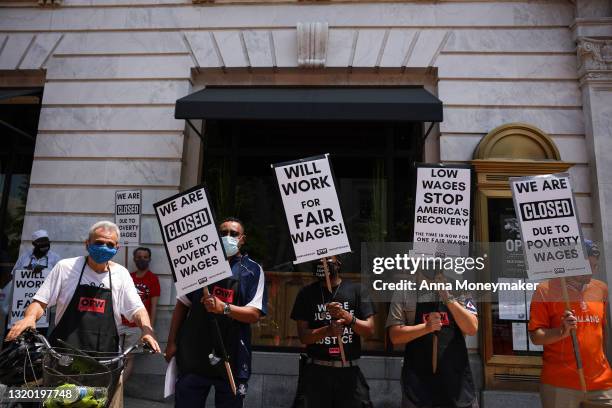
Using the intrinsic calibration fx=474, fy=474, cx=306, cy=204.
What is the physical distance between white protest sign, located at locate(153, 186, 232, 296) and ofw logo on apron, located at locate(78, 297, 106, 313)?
0.67m

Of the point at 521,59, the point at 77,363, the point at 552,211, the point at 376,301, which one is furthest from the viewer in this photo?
the point at 521,59

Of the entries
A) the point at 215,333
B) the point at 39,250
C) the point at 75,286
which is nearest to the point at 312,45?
the point at 39,250

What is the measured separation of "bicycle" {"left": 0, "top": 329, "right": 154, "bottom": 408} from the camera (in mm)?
3080

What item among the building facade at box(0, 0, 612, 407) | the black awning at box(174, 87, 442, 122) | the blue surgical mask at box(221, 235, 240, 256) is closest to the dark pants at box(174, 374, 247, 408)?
the blue surgical mask at box(221, 235, 240, 256)

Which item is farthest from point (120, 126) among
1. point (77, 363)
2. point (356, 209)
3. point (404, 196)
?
point (77, 363)

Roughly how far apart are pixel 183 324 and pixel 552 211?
12.0 ft

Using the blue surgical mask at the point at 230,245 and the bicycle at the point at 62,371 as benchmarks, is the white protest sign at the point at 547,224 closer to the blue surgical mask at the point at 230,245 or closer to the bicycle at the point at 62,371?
the blue surgical mask at the point at 230,245

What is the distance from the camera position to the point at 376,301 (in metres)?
7.87

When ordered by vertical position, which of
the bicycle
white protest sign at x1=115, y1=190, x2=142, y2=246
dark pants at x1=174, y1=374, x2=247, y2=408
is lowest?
dark pants at x1=174, y1=374, x2=247, y2=408

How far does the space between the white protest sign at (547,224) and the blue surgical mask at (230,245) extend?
2753 mm

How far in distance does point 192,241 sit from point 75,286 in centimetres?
105

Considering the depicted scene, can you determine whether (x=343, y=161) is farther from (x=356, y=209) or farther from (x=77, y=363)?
(x=77, y=363)

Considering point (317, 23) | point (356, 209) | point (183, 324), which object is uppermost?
point (317, 23)

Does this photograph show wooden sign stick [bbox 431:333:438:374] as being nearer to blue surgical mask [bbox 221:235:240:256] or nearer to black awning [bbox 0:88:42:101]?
blue surgical mask [bbox 221:235:240:256]
